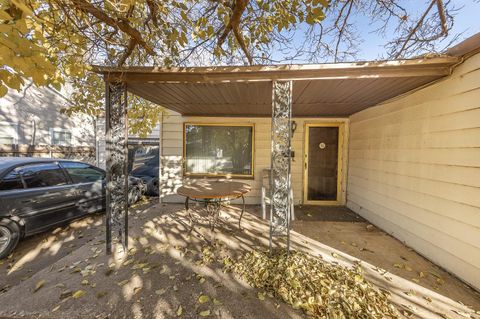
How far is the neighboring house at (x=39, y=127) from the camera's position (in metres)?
6.16

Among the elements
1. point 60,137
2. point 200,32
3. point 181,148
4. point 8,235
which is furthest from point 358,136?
point 60,137

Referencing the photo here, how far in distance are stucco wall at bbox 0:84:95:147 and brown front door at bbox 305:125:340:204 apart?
762cm

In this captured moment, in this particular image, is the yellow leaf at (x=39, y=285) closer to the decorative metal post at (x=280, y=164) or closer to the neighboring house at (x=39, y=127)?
the decorative metal post at (x=280, y=164)

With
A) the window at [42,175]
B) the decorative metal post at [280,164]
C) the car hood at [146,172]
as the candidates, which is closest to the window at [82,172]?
the window at [42,175]

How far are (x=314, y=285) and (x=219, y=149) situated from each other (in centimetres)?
355

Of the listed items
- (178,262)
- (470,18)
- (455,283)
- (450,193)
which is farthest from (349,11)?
(178,262)

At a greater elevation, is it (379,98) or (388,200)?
(379,98)

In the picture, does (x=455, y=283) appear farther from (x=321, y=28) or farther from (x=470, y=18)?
(x=321, y=28)

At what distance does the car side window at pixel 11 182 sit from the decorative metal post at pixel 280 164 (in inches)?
141

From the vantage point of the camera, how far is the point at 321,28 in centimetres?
372

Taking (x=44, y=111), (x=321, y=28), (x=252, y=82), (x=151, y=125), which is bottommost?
(x=151, y=125)

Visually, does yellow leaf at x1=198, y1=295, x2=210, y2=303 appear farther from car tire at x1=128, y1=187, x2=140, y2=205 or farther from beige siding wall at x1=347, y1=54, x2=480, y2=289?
car tire at x1=128, y1=187, x2=140, y2=205

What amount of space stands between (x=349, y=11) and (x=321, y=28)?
0.51 metres

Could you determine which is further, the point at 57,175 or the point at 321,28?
the point at 321,28
